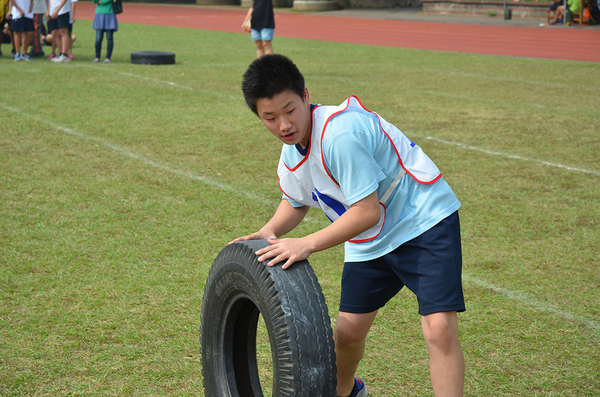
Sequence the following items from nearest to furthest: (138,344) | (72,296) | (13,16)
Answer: (138,344), (72,296), (13,16)

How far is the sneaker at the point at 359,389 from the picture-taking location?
2.97 metres

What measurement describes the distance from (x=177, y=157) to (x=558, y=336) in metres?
4.73

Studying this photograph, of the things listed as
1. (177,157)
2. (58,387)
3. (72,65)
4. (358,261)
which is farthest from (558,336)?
(72,65)

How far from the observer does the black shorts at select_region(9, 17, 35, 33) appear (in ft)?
46.4

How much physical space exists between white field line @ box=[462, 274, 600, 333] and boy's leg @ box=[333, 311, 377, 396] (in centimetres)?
155

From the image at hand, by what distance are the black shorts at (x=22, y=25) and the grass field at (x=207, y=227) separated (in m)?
3.13

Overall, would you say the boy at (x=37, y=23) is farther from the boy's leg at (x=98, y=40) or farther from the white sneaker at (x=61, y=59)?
the boy's leg at (x=98, y=40)

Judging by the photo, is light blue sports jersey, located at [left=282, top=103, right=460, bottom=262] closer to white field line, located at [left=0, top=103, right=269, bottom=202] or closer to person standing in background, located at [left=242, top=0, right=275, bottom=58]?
white field line, located at [left=0, top=103, right=269, bottom=202]

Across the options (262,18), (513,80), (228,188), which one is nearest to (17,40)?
(262,18)

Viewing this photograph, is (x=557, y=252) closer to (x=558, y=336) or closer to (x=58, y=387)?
(x=558, y=336)

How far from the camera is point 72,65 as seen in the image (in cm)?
1434

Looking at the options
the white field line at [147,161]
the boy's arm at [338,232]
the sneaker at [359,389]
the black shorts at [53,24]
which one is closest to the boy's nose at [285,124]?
the boy's arm at [338,232]

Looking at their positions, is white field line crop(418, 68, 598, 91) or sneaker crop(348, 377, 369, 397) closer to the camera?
sneaker crop(348, 377, 369, 397)

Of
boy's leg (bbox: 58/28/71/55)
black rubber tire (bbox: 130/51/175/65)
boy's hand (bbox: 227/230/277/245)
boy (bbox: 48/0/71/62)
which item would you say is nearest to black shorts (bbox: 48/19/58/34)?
boy (bbox: 48/0/71/62)
